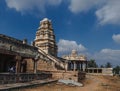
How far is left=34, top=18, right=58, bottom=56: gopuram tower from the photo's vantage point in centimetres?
4369

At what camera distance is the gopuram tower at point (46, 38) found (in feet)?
Result: 143

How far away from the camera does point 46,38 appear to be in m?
44.5

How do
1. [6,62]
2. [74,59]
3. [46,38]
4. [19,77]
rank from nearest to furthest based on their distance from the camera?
[19,77]
[6,62]
[46,38]
[74,59]

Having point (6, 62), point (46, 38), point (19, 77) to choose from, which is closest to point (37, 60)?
point (6, 62)

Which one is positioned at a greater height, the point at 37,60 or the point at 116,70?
the point at 37,60

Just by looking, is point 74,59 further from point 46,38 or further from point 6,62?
point 6,62

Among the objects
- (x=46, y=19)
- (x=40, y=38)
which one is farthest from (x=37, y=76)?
(x=46, y=19)

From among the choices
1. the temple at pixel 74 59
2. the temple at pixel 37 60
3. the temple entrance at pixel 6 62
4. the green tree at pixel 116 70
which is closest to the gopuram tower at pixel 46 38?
the temple at pixel 37 60

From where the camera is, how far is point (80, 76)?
27.8 m

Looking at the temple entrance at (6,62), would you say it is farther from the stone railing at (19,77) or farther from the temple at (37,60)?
the stone railing at (19,77)

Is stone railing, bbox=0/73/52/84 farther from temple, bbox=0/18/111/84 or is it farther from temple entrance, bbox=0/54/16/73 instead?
temple entrance, bbox=0/54/16/73

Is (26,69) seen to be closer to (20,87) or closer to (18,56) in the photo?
(18,56)

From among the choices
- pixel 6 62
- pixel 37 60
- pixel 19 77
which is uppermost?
pixel 37 60

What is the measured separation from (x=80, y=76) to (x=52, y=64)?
5.88 meters
